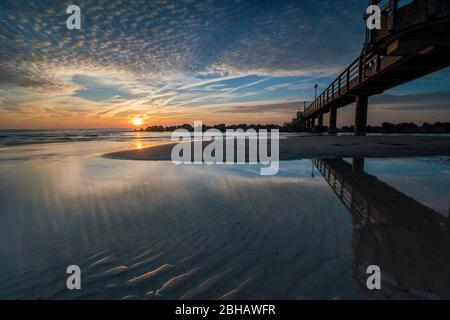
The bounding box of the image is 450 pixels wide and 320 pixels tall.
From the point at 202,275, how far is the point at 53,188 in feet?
20.1

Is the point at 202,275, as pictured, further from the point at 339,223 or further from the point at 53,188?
the point at 53,188

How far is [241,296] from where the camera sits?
2197 millimetres

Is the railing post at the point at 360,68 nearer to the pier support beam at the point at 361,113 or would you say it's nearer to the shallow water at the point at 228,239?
the pier support beam at the point at 361,113

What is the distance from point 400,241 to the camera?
10.2 ft

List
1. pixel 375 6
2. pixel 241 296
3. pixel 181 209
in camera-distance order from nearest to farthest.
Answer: pixel 241 296, pixel 181 209, pixel 375 6

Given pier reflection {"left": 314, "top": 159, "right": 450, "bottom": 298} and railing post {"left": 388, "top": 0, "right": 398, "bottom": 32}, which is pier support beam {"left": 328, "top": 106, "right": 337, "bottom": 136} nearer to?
railing post {"left": 388, "top": 0, "right": 398, "bottom": 32}

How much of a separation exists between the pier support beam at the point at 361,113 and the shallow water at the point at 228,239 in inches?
596

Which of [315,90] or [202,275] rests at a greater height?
[315,90]

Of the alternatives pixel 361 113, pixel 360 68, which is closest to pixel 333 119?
pixel 361 113

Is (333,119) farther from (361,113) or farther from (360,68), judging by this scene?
(360,68)

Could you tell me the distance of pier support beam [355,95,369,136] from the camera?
19.4m

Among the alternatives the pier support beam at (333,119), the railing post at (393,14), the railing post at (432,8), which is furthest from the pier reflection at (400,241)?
the pier support beam at (333,119)

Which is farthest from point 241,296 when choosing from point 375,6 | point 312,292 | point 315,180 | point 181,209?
point 375,6

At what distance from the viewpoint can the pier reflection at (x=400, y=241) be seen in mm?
2295
